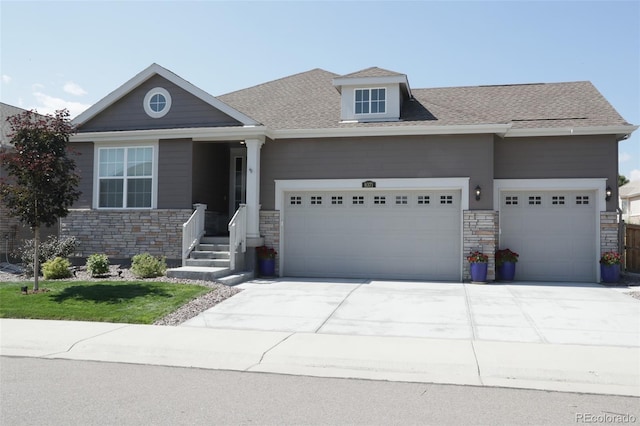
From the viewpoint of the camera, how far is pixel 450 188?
14562 mm

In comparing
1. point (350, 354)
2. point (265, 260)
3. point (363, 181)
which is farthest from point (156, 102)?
point (350, 354)

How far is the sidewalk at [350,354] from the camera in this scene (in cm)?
624

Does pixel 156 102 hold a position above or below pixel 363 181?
above

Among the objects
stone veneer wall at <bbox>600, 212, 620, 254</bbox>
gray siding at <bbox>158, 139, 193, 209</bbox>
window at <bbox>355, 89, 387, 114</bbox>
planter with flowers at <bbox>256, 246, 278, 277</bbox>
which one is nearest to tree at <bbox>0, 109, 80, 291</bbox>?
gray siding at <bbox>158, 139, 193, 209</bbox>

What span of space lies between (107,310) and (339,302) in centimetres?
444

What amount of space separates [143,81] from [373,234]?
796 cm

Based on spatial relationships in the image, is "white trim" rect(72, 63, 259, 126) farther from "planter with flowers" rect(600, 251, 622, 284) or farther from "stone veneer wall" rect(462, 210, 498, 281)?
"planter with flowers" rect(600, 251, 622, 284)

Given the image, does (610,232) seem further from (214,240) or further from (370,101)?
(214,240)

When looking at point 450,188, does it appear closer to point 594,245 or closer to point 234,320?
point 594,245

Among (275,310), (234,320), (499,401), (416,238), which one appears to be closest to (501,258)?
(416,238)

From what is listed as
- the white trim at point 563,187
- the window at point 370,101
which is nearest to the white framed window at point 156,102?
the window at point 370,101

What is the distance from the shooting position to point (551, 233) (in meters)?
14.8

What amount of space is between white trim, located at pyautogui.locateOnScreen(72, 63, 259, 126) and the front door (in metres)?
2.26

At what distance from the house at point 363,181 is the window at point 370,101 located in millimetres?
32
